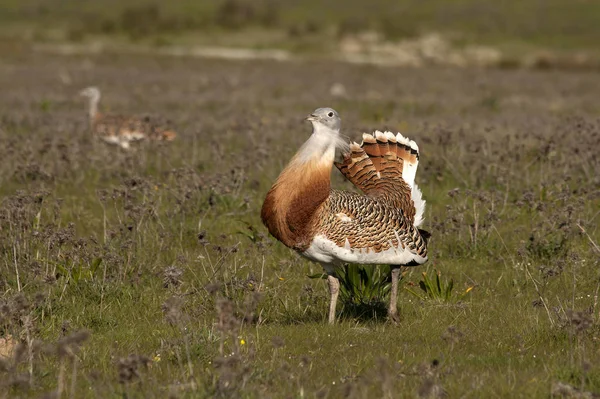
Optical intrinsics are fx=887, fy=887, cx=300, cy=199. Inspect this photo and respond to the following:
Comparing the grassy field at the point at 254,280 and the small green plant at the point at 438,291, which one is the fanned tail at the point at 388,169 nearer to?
the small green plant at the point at 438,291

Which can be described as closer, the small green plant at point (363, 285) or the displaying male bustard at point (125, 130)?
the small green plant at point (363, 285)

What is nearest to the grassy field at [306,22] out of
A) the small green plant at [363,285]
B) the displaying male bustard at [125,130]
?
the displaying male bustard at [125,130]

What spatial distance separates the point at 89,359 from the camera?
5.79 metres

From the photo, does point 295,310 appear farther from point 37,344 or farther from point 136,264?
point 37,344

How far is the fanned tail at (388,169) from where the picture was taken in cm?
753

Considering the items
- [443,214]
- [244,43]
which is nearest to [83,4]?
[244,43]

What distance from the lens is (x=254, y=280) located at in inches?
262

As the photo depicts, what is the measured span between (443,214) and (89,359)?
191 inches

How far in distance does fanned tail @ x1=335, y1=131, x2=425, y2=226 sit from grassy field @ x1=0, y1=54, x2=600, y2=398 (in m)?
0.75

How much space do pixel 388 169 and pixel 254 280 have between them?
1861 millimetres

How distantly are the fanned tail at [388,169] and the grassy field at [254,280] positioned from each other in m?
0.75

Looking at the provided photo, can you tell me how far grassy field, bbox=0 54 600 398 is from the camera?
519 centimetres

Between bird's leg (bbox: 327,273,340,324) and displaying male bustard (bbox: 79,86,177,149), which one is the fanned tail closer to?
bird's leg (bbox: 327,273,340,324)

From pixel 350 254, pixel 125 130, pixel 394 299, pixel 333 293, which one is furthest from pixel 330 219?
pixel 125 130
